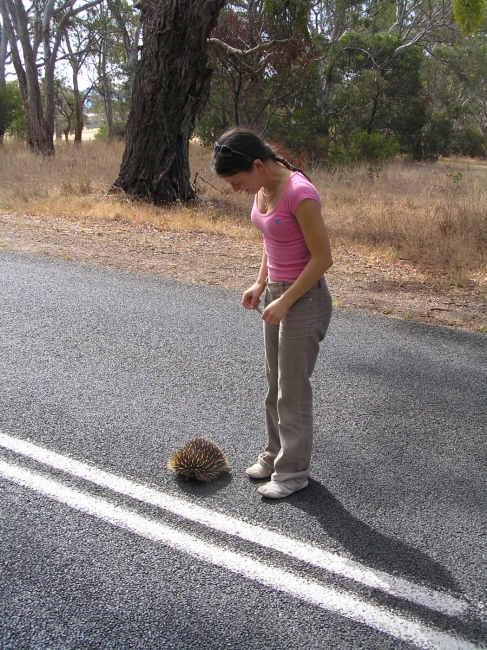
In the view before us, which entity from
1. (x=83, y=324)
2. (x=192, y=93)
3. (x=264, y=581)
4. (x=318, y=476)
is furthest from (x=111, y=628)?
(x=192, y=93)

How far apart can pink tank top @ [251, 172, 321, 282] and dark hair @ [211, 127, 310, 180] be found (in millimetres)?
179

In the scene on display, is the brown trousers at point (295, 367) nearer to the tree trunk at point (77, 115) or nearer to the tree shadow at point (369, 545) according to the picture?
the tree shadow at point (369, 545)

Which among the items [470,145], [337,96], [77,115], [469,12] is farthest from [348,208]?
[470,145]

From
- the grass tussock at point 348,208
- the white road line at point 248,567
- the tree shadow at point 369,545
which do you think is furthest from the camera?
the grass tussock at point 348,208

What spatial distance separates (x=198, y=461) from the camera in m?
3.09

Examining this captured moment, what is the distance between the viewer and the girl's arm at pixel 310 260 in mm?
2660

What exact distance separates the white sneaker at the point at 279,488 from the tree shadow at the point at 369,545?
1.7 inches

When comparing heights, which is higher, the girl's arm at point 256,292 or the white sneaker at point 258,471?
the girl's arm at point 256,292

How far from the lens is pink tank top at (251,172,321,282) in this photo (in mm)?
2672

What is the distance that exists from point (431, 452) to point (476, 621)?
1.32m

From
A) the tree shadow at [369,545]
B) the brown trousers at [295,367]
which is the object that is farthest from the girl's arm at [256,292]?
the tree shadow at [369,545]

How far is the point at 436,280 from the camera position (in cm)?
732

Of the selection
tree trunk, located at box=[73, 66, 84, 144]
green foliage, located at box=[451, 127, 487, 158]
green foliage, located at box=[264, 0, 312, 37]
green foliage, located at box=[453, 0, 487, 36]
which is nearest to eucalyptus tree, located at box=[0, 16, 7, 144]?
tree trunk, located at box=[73, 66, 84, 144]

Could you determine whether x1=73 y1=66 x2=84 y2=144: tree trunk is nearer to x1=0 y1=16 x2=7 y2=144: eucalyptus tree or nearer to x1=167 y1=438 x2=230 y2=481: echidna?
x1=0 y1=16 x2=7 y2=144: eucalyptus tree
